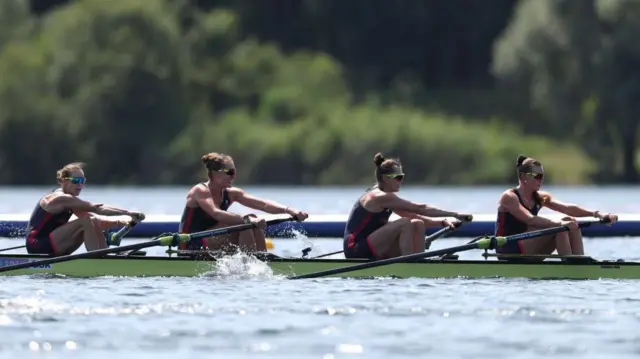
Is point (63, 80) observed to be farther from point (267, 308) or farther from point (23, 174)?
point (267, 308)

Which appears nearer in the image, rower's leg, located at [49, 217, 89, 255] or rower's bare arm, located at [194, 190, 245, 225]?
rower's bare arm, located at [194, 190, 245, 225]

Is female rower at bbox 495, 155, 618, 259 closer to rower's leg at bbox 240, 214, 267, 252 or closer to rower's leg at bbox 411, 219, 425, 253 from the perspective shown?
rower's leg at bbox 411, 219, 425, 253

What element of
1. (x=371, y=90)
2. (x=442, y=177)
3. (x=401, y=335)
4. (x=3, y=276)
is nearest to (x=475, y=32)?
(x=371, y=90)

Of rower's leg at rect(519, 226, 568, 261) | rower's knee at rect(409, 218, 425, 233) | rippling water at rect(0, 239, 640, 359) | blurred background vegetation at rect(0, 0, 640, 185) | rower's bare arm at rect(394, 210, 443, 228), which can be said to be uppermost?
blurred background vegetation at rect(0, 0, 640, 185)

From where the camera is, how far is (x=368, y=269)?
1834 cm

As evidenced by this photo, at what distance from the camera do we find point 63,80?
59562mm

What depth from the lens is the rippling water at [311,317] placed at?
12.8 m

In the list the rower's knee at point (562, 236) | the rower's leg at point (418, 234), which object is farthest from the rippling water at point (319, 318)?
the rower's knee at point (562, 236)

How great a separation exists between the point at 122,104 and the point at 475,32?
24.9m

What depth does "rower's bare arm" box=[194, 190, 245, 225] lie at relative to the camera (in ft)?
60.3

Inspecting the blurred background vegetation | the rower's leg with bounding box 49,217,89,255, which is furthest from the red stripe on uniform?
the blurred background vegetation

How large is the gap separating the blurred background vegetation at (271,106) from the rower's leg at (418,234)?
34910 mm

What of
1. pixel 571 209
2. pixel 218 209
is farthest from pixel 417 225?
pixel 218 209

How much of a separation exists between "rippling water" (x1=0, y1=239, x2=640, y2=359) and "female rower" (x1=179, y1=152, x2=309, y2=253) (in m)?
0.32
